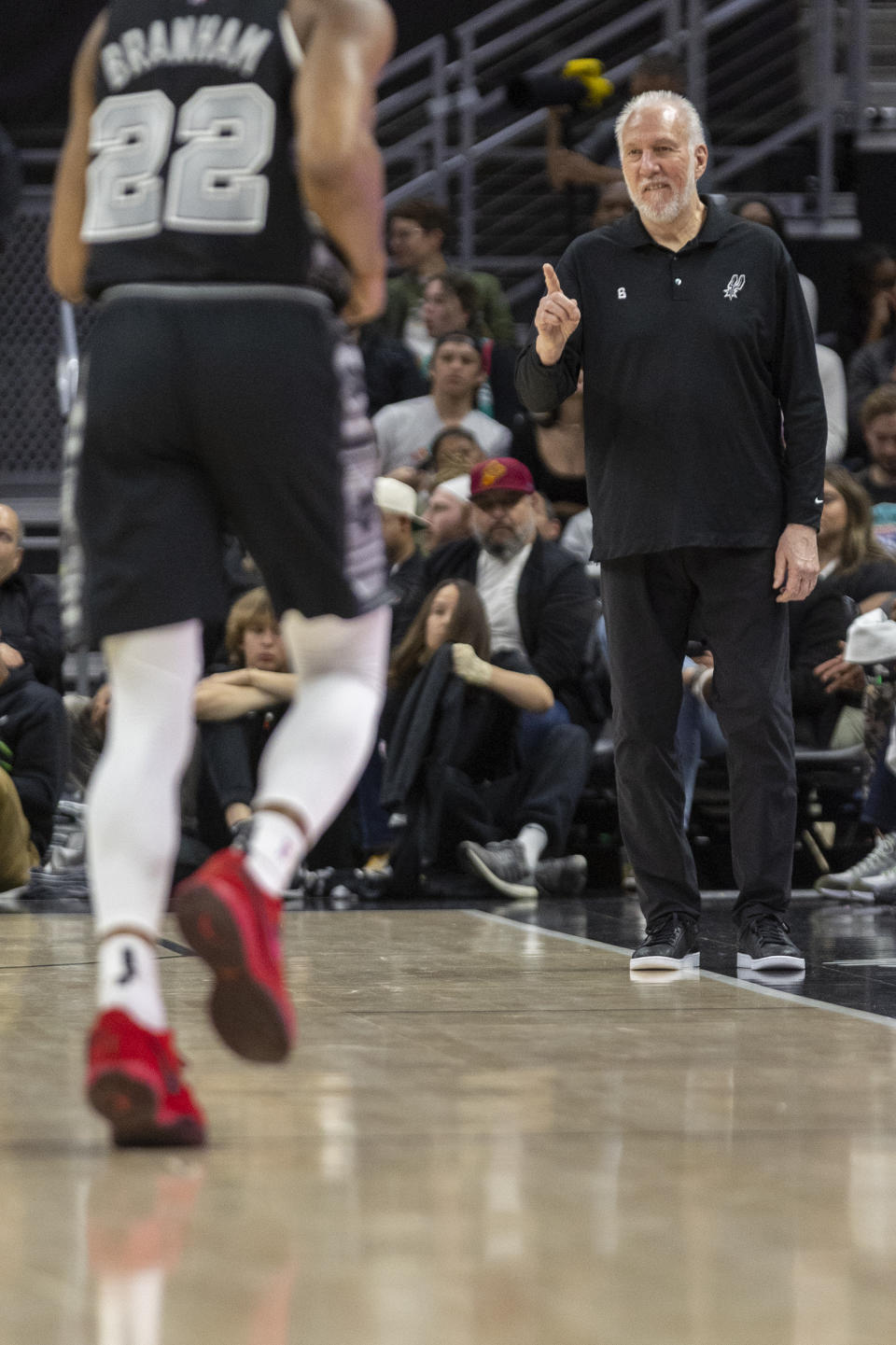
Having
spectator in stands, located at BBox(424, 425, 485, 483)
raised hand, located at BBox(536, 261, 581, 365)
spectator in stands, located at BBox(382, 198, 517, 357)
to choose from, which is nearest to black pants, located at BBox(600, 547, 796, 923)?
raised hand, located at BBox(536, 261, 581, 365)

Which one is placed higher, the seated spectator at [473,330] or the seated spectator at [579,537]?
the seated spectator at [473,330]

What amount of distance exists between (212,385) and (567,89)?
7.39 metres

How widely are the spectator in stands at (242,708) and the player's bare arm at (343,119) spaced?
154 inches

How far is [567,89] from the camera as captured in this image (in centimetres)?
933

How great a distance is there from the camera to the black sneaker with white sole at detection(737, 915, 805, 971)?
400 cm

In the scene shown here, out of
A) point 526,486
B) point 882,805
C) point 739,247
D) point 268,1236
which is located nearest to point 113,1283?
point 268,1236

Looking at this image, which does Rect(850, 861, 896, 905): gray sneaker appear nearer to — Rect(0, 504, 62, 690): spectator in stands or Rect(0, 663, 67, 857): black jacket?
Rect(0, 663, 67, 857): black jacket

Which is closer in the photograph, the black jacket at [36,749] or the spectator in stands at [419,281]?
the black jacket at [36,749]

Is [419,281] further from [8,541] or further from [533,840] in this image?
[533,840]

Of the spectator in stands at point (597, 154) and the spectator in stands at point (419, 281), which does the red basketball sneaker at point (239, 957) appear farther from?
the spectator in stands at point (597, 154)

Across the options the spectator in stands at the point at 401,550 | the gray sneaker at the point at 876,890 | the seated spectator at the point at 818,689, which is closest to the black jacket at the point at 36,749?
the spectator in stands at the point at 401,550

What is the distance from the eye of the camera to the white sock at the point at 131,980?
2279 mm

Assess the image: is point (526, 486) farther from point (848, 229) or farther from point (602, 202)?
point (848, 229)

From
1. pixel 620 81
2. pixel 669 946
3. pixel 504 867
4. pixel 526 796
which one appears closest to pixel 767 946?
pixel 669 946
